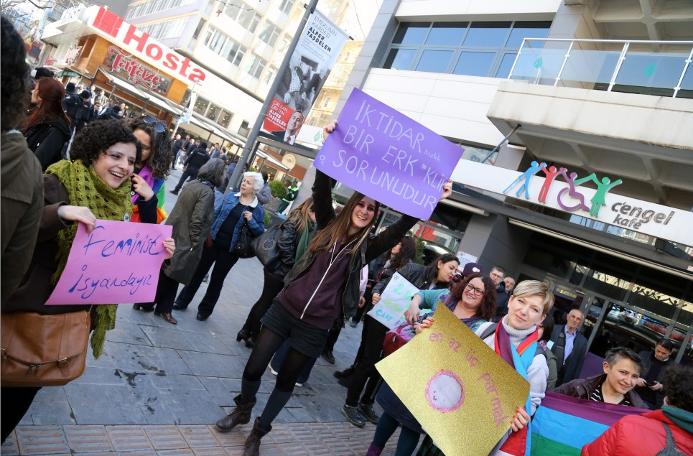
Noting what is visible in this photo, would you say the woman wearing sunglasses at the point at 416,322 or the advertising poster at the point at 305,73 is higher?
the advertising poster at the point at 305,73

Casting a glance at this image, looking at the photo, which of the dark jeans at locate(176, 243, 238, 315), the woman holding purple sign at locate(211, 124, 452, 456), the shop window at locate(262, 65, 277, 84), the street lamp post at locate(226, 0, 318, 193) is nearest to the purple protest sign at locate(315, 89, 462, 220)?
the woman holding purple sign at locate(211, 124, 452, 456)

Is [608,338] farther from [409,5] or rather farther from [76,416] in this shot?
[409,5]

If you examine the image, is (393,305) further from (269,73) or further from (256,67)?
(269,73)

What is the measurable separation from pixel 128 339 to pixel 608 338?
1139 centimetres

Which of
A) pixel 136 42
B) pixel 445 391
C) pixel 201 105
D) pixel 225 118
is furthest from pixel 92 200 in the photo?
pixel 225 118

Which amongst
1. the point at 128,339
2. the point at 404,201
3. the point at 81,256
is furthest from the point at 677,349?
the point at 81,256

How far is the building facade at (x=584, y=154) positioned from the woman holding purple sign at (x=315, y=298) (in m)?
6.37

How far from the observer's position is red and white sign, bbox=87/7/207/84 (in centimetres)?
3362

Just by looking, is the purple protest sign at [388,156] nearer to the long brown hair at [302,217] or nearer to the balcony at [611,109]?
the long brown hair at [302,217]

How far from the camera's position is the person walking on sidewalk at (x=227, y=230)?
531 cm

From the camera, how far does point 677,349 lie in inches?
418

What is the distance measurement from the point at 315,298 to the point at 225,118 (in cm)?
3973

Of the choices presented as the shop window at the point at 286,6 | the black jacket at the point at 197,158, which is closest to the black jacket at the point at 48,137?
the black jacket at the point at 197,158

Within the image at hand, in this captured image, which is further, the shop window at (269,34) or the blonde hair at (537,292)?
the shop window at (269,34)
